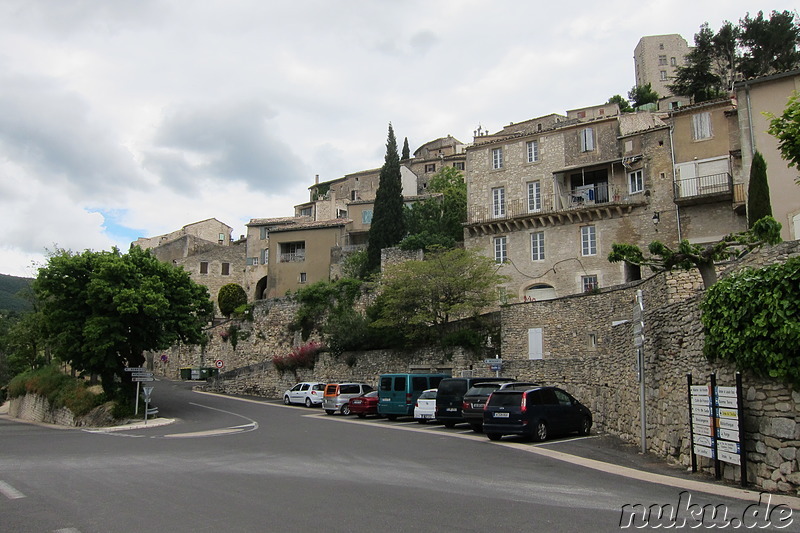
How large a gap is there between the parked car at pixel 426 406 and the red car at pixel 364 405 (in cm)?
423

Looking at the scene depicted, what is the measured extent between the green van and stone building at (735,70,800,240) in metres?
16.3

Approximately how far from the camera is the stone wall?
30.9 feet

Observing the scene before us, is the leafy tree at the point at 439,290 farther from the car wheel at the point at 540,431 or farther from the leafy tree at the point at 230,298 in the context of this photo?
the leafy tree at the point at 230,298

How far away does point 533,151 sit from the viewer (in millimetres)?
39781

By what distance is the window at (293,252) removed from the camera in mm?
55781

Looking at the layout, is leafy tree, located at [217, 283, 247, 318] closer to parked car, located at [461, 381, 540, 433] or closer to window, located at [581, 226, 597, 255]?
window, located at [581, 226, 597, 255]

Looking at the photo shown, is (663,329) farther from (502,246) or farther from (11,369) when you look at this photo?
(11,369)

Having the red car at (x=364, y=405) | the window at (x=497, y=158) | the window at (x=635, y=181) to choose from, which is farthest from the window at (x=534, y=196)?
the red car at (x=364, y=405)

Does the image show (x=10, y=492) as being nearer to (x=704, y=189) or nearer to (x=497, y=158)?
(x=704, y=189)

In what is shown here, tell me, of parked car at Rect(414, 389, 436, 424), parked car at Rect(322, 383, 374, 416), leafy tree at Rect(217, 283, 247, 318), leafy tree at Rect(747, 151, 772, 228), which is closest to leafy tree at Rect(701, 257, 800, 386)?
parked car at Rect(414, 389, 436, 424)

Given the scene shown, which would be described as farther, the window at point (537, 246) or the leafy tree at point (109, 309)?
the window at point (537, 246)

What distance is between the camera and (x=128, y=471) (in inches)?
479

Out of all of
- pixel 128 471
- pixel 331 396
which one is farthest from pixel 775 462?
pixel 331 396

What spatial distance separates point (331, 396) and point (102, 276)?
13.0 meters
